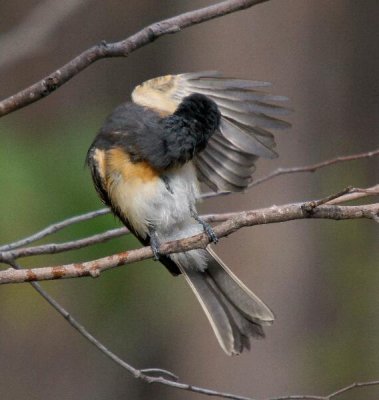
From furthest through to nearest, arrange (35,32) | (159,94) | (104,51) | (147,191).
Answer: (35,32)
(159,94)
(147,191)
(104,51)

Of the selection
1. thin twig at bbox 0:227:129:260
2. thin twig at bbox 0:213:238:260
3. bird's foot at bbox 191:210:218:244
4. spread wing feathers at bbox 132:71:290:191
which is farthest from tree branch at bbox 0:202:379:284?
spread wing feathers at bbox 132:71:290:191

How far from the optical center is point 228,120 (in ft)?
13.4

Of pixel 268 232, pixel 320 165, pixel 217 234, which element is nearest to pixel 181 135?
pixel 320 165

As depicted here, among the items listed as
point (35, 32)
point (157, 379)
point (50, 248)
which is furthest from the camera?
point (35, 32)

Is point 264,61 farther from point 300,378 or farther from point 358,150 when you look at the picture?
point 300,378

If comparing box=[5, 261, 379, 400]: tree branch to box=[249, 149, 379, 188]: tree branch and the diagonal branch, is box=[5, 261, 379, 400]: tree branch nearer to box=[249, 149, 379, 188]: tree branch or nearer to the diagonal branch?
the diagonal branch

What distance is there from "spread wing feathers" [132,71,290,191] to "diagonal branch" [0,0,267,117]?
87 centimetres

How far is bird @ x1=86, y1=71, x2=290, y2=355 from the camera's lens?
3844mm

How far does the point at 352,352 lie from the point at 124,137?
3.17m

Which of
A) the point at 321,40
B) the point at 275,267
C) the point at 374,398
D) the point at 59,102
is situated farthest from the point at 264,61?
the point at 59,102

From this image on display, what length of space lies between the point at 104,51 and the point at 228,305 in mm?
1385

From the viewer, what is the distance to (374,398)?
669 cm

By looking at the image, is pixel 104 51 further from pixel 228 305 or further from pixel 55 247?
pixel 228 305

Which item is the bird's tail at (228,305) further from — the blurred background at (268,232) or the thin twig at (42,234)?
the blurred background at (268,232)
